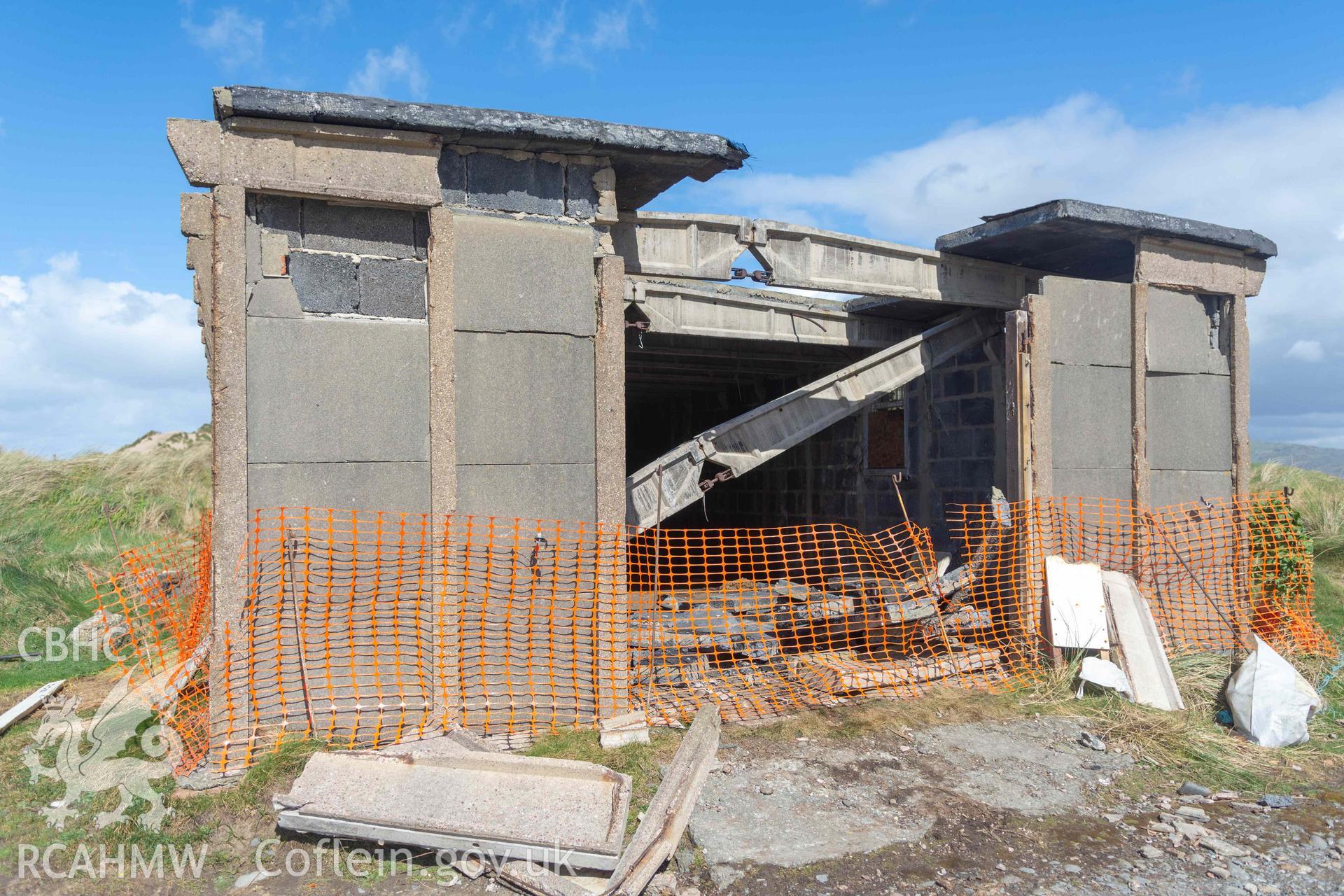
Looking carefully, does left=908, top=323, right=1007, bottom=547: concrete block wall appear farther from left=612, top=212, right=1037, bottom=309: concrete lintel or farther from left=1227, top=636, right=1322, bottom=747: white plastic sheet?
left=1227, top=636, right=1322, bottom=747: white plastic sheet

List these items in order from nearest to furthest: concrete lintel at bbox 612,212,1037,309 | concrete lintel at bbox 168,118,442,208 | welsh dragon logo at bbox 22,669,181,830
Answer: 1. welsh dragon logo at bbox 22,669,181,830
2. concrete lintel at bbox 168,118,442,208
3. concrete lintel at bbox 612,212,1037,309

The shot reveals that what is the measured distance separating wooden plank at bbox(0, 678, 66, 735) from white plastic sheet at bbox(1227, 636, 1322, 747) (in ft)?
28.6

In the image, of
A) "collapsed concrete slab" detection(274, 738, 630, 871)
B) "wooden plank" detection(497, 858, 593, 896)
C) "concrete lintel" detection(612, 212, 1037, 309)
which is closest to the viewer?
"wooden plank" detection(497, 858, 593, 896)

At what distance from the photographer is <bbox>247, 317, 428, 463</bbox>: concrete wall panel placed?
17.3 ft

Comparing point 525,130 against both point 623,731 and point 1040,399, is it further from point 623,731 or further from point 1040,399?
point 1040,399

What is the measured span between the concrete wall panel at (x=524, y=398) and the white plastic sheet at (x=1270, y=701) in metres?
5.02

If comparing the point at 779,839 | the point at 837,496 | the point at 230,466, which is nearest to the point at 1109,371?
the point at 837,496

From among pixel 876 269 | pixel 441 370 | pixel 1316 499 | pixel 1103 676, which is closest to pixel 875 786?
pixel 1103 676

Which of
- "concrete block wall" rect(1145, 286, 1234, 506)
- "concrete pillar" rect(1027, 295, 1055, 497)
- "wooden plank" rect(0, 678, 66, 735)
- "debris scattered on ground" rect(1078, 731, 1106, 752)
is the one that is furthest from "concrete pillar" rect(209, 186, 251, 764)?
"concrete block wall" rect(1145, 286, 1234, 506)

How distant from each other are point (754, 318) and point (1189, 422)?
14.0ft

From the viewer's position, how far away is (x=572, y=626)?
5.89 metres

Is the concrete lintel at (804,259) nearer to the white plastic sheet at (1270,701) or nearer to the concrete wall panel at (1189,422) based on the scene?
the concrete wall panel at (1189,422)

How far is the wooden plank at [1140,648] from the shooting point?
682cm

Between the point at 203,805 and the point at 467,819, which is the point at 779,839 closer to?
the point at 467,819
